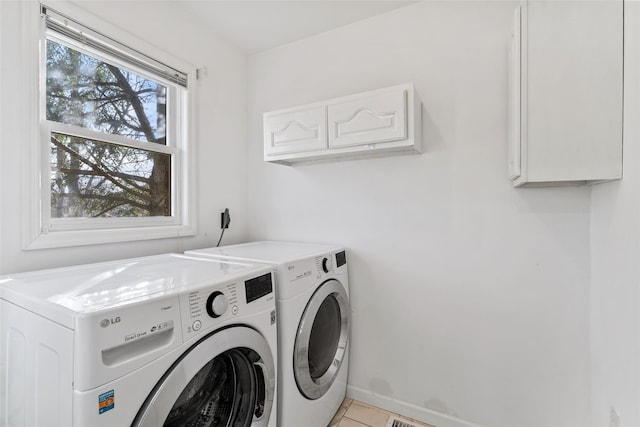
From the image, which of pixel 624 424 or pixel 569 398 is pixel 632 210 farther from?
pixel 569 398

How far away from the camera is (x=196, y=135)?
200 centimetres

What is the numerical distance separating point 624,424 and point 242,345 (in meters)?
A: 1.37

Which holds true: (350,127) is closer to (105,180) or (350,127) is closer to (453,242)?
(453,242)

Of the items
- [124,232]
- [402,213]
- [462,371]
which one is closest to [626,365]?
[462,371]

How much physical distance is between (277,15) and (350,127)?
3.10ft

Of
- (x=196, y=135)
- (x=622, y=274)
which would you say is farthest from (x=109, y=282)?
(x=622, y=274)

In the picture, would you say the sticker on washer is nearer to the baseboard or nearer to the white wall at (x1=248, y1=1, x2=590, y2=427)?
the white wall at (x1=248, y1=1, x2=590, y2=427)

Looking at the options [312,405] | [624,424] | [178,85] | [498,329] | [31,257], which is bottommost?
[312,405]

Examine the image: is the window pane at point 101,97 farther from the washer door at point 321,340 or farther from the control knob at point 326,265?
the washer door at point 321,340

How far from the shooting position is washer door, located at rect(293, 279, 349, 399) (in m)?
1.38

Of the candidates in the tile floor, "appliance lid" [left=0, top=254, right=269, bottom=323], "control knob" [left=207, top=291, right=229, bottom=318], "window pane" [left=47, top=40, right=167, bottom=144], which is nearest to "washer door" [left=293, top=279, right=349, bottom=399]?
the tile floor

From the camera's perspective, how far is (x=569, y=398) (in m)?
1.45

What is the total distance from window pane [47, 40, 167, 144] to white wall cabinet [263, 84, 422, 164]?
2.34ft

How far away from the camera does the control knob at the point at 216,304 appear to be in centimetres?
94
